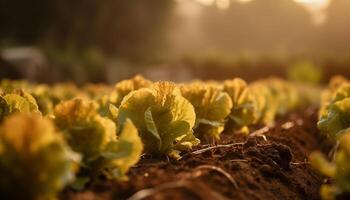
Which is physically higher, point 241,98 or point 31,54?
point 31,54

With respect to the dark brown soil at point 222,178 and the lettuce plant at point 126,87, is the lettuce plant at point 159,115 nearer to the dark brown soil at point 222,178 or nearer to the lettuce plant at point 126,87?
the dark brown soil at point 222,178

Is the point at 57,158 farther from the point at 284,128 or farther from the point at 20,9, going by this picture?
Answer: the point at 20,9

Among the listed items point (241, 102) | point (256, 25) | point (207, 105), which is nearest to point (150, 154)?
point (207, 105)

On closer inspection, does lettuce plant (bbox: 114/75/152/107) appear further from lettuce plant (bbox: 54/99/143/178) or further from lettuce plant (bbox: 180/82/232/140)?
lettuce plant (bbox: 54/99/143/178)

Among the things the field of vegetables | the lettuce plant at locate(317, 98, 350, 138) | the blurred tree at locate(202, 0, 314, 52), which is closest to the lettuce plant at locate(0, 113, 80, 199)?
the field of vegetables

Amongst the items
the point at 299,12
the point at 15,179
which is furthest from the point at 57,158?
the point at 299,12

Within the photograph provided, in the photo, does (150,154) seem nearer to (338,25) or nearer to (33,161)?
(33,161)
